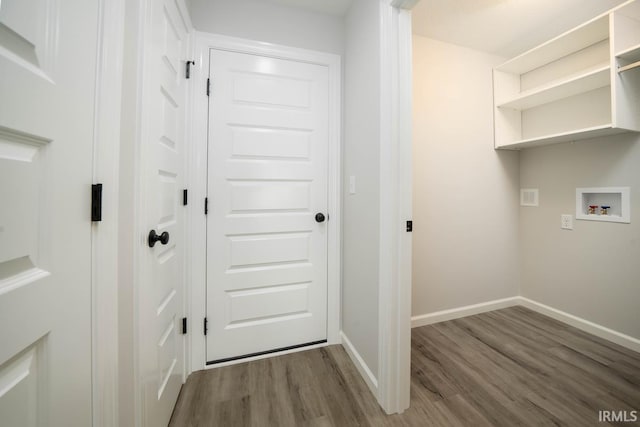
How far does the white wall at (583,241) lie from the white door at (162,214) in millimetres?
3022

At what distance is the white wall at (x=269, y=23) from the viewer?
147cm

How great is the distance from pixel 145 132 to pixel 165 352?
3.23 feet

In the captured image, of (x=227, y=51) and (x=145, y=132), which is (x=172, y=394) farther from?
(x=227, y=51)

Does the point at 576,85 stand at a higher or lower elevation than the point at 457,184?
higher

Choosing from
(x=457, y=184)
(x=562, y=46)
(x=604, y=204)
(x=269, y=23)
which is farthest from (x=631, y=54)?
(x=269, y=23)

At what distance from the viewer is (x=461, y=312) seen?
2.14 meters

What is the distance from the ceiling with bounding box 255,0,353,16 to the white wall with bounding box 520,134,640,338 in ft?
7.23

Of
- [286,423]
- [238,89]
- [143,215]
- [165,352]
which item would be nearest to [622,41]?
[238,89]

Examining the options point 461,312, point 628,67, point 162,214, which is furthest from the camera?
point 461,312

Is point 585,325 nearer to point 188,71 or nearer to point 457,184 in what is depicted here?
point 457,184

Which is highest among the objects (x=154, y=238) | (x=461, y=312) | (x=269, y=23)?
(x=269, y=23)

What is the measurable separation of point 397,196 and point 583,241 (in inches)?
78.9

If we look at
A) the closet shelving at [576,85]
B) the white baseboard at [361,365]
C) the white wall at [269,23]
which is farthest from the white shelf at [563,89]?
the white baseboard at [361,365]

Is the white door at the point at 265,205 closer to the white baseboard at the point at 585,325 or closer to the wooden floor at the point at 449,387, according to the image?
the wooden floor at the point at 449,387
